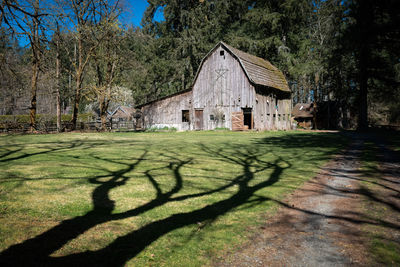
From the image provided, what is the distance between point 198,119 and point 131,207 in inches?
1098

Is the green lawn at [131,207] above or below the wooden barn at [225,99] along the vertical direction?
below

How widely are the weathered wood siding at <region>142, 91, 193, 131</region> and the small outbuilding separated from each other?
73.9 feet

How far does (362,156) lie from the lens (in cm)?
1162

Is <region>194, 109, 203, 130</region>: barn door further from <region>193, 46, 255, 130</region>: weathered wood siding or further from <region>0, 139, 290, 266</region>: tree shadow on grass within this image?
<region>0, 139, 290, 266</region>: tree shadow on grass

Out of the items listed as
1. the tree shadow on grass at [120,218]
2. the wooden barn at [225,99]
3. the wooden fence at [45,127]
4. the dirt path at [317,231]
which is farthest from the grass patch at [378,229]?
the wooden fence at [45,127]

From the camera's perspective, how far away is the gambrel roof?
29984 millimetres

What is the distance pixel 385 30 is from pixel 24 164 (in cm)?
2830

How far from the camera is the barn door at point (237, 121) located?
30.5 m

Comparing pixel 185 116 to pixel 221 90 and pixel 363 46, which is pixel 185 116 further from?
pixel 363 46

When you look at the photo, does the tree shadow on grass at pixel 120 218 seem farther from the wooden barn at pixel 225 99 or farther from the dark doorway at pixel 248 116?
the wooden barn at pixel 225 99

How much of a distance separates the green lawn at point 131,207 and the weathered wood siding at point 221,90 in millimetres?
21255

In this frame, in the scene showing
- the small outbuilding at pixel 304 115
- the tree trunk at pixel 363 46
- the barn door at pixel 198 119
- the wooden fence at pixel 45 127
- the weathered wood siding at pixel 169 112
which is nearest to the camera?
the tree trunk at pixel 363 46

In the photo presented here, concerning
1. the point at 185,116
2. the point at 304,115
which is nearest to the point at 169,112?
the point at 185,116

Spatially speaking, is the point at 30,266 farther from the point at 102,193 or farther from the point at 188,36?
the point at 188,36
